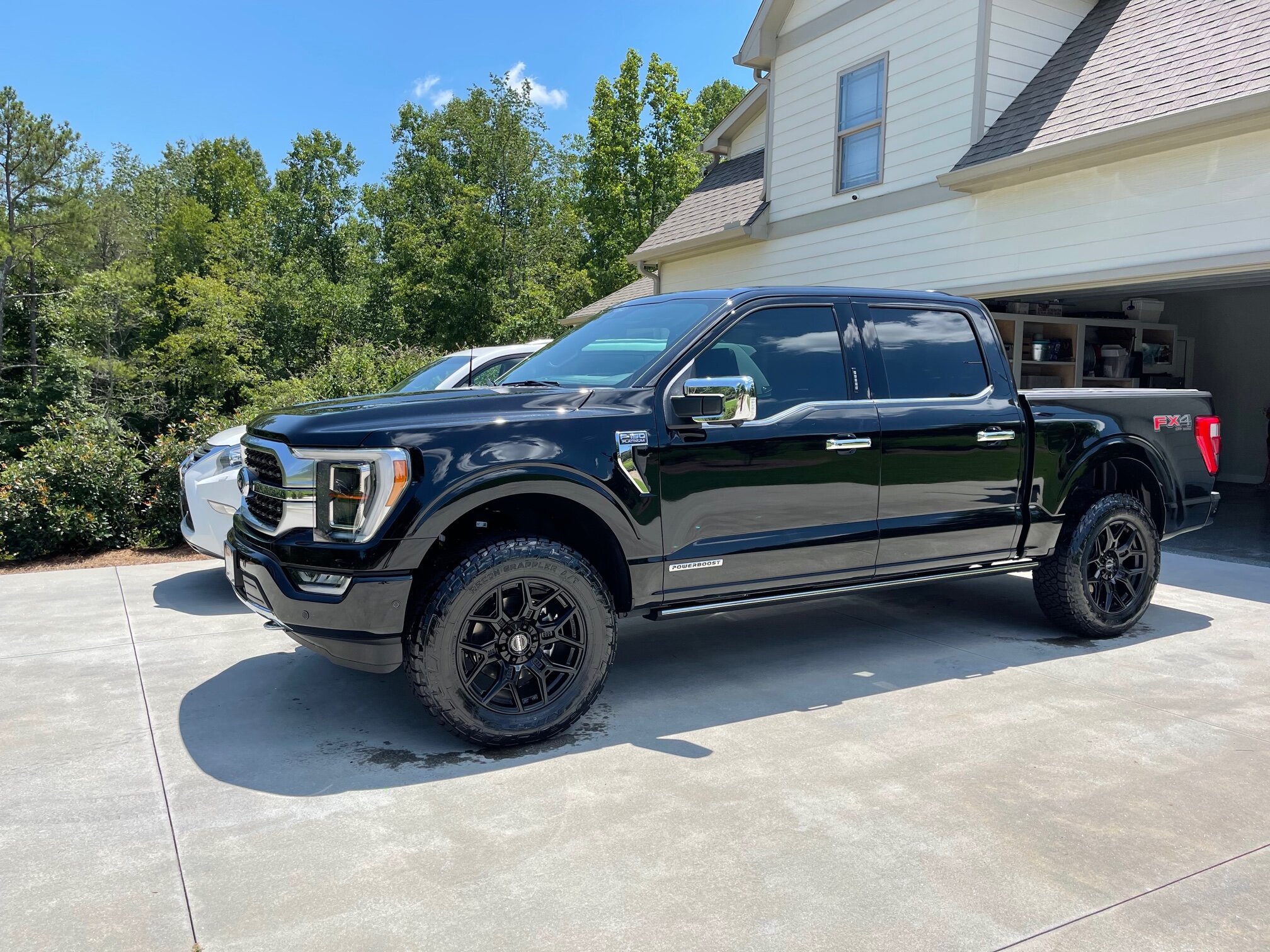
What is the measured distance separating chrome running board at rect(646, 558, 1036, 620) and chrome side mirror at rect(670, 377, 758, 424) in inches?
34.9

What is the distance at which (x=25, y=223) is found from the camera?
116 feet

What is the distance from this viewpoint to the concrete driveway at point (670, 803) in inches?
106

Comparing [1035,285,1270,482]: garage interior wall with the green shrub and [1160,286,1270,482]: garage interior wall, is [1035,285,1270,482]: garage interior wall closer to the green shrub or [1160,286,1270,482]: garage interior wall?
[1160,286,1270,482]: garage interior wall

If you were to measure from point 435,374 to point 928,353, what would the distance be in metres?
4.06

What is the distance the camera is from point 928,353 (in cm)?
517

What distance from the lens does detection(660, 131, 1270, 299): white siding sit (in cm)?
755

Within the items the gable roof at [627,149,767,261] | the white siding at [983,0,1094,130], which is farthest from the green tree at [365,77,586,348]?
the white siding at [983,0,1094,130]

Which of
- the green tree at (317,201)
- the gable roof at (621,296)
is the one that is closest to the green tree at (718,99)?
the green tree at (317,201)

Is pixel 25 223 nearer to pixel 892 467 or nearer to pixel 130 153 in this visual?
pixel 130 153

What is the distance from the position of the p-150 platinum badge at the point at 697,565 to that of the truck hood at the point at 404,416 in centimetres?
86

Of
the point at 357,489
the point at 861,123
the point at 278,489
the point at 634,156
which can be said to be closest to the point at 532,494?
the point at 357,489

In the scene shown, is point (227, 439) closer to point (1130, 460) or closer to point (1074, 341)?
point (1130, 460)

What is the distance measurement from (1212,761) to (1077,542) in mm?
1810

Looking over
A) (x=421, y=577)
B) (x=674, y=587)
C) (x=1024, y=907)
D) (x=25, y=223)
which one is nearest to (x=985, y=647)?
(x=674, y=587)
